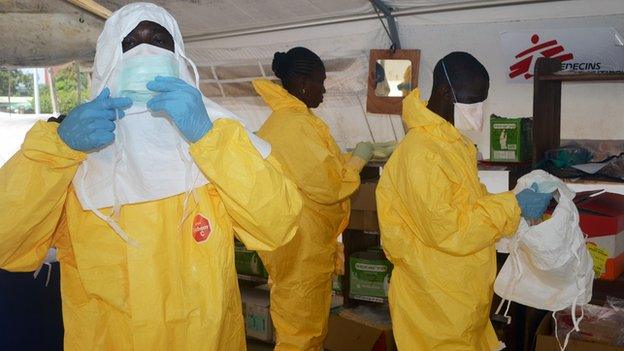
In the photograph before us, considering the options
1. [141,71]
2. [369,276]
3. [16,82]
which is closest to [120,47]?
[141,71]

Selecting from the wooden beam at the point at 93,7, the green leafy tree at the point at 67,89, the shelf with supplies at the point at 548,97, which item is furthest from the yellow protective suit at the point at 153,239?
the green leafy tree at the point at 67,89

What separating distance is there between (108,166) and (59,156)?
A: 12cm

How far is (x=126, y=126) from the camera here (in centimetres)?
146

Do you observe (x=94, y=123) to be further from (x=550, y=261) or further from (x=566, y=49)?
(x=566, y=49)

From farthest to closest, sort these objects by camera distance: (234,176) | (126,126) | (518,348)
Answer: (518,348), (126,126), (234,176)

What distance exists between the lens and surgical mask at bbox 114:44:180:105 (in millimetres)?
1426

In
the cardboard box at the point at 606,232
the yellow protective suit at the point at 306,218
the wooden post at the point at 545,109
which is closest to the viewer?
the cardboard box at the point at 606,232

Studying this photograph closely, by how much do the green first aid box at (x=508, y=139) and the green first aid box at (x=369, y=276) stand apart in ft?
2.74

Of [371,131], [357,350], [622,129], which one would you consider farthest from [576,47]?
[357,350]

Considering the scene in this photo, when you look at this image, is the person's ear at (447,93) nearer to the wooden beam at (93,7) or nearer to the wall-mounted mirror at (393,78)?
the wall-mounted mirror at (393,78)

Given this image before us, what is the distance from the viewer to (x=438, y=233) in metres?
1.88

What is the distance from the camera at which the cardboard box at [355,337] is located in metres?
2.92

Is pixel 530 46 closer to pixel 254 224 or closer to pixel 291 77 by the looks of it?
pixel 291 77

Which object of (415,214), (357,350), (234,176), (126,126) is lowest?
(357,350)
